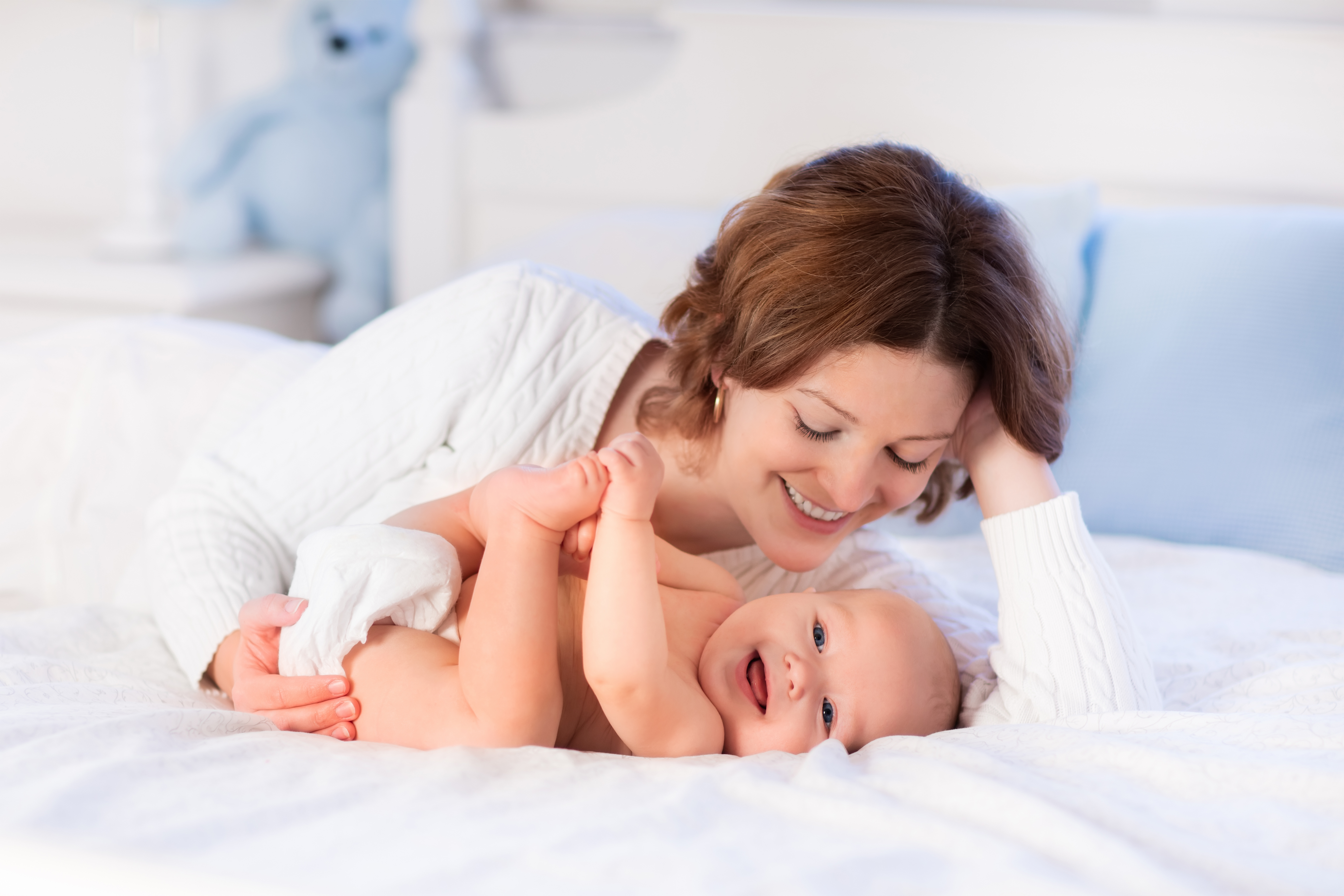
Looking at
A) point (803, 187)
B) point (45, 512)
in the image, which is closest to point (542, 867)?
point (803, 187)

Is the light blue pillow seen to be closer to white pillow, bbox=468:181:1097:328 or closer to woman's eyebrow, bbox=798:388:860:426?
white pillow, bbox=468:181:1097:328

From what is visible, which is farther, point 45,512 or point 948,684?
point 45,512

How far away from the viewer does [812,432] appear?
1107mm

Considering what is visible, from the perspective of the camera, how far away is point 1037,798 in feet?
2.43

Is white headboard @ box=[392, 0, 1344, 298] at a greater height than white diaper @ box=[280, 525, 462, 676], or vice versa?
white headboard @ box=[392, 0, 1344, 298]

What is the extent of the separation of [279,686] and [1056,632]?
2.40 ft

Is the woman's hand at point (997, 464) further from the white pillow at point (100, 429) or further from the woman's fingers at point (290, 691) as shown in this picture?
the white pillow at point (100, 429)

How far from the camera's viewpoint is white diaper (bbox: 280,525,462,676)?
975mm

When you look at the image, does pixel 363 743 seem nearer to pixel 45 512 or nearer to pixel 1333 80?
pixel 45 512

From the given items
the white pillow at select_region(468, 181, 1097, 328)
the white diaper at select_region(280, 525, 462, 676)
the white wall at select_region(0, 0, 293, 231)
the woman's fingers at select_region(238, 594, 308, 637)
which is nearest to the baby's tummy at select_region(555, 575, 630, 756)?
the white diaper at select_region(280, 525, 462, 676)

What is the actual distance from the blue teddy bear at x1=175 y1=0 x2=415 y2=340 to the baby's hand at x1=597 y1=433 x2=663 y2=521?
2.04 meters

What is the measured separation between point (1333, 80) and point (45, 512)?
231 cm

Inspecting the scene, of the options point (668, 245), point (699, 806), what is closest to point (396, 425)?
point (699, 806)

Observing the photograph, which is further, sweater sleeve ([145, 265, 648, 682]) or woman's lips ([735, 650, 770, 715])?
sweater sleeve ([145, 265, 648, 682])
